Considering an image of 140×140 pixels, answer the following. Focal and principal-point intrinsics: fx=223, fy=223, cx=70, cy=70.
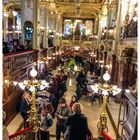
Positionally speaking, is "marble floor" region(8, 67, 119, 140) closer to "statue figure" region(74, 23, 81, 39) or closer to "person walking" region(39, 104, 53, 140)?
"person walking" region(39, 104, 53, 140)

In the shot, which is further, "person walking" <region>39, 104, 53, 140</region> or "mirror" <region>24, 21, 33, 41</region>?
"mirror" <region>24, 21, 33, 41</region>

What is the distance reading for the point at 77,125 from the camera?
459 centimetres

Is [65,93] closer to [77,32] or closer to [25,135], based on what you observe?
[25,135]


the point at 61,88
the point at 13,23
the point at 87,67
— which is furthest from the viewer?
the point at 13,23

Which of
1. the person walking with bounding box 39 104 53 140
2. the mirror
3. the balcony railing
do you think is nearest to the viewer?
the balcony railing

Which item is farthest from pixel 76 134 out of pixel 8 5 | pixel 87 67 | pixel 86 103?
pixel 8 5

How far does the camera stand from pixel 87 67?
867 inches

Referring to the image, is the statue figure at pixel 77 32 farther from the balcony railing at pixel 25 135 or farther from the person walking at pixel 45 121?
the balcony railing at pixel 25 135

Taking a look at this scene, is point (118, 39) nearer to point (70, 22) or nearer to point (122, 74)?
point (122, 74)

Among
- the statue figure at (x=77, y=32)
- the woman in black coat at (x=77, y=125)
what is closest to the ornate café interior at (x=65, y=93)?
the woman in black coat at (x=77, y=125)

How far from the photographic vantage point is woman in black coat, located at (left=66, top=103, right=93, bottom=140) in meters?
4.56

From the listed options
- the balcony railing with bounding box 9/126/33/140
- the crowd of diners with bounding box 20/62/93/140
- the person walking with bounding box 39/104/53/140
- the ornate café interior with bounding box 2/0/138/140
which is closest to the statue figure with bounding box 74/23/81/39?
the ornate café interior with bounding box 2/0/138/140

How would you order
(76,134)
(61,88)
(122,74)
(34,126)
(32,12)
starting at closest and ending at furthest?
(76,134) < (34,126) < (61,88) < (122,74) < (32,12)

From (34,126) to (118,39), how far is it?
937 cm
